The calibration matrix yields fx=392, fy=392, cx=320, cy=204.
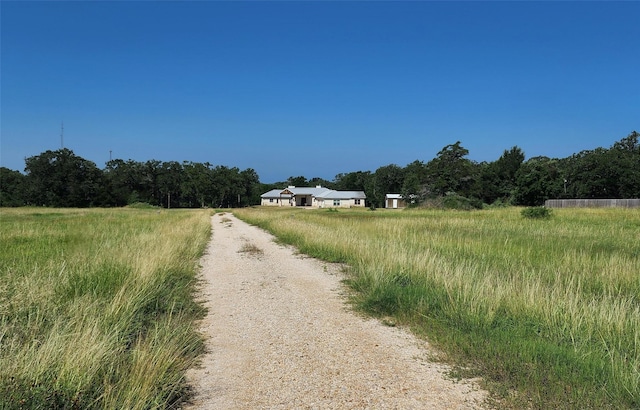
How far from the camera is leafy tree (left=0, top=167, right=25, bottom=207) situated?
89300mm

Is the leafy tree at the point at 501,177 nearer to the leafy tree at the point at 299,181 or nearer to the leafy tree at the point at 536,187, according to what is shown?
the leafy tree at the point at 536,187

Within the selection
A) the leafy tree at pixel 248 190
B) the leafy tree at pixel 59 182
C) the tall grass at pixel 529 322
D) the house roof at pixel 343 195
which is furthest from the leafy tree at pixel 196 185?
the tall grass at pixel 529 322

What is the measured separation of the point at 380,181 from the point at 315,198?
19068 millimetres

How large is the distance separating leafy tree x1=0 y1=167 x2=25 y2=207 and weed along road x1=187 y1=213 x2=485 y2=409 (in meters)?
105

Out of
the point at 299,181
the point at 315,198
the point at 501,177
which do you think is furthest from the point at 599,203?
the point at 299,181

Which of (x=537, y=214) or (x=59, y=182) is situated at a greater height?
(x=59, y=182)

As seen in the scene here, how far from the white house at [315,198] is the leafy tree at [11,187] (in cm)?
5792

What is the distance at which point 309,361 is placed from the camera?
470cm

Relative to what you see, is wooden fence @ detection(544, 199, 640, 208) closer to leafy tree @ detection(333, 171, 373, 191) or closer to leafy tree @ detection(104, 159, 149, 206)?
leafy tree @ detection(333, 171, 373, 191)

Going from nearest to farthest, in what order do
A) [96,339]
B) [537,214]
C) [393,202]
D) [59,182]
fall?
[96,339], [537,214], [59,182], [393,202]

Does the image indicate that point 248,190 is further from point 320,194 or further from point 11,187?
point 11,187

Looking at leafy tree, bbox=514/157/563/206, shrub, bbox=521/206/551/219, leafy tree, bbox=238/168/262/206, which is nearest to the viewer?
shrub, bbox=521/206/551/219

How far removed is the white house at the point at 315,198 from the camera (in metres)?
104

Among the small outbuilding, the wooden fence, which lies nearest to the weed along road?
the wooden fence
